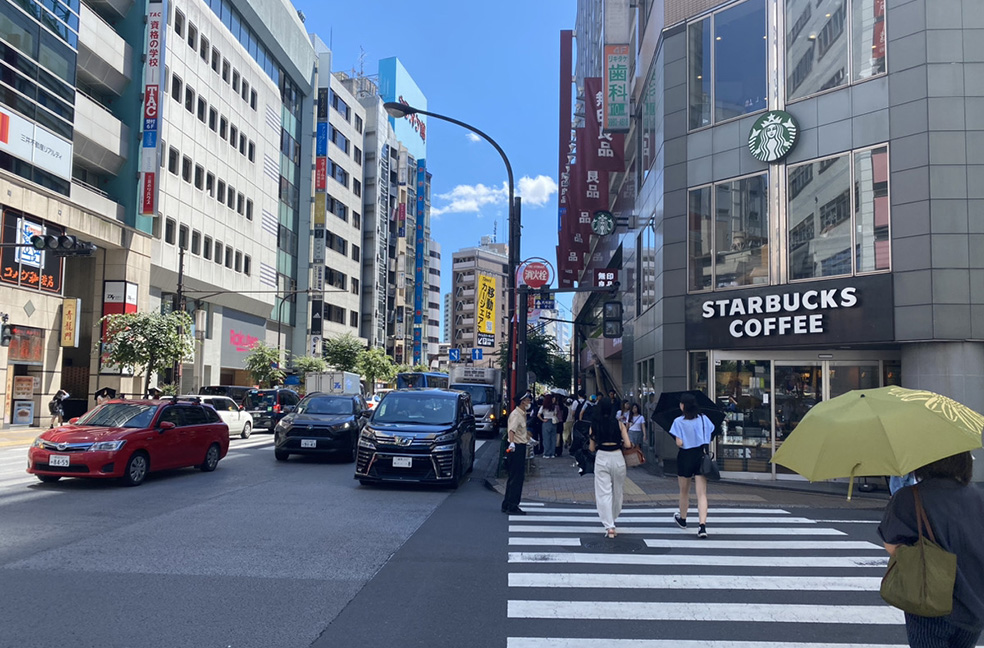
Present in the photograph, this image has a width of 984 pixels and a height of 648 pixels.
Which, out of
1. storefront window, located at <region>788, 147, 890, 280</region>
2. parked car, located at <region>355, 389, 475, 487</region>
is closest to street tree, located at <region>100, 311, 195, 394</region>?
parked car, located at <region>355, 389, 475, 487</region>

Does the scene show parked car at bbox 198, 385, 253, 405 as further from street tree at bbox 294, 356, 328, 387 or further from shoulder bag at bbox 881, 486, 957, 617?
shoulder bag at bbox 881, 486, 957, 617

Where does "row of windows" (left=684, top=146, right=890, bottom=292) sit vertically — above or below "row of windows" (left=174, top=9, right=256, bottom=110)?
below

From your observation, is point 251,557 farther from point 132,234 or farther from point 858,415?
point 132,234

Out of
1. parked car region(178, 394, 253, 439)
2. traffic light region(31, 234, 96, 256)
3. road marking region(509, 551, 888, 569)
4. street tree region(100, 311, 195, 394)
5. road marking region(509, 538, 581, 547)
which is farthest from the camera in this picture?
street tree region(100, 311, 195, 394)

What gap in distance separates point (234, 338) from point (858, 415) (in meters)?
46.2

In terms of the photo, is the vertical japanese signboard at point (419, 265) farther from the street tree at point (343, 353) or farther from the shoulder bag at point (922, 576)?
the shoulder bag at point (922, 576)

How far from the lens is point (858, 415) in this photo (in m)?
3.72

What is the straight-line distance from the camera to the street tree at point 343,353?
5831cm

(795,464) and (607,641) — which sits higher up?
(795,464)

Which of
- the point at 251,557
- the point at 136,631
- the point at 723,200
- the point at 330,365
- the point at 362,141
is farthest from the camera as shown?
the point at 362,141

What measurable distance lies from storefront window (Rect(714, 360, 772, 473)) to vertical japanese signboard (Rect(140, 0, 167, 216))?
1121 inches

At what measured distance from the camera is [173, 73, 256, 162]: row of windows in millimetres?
38219

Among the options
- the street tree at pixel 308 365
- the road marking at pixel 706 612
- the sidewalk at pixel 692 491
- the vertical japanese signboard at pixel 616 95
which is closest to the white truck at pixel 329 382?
the street tree at pixel 308 365

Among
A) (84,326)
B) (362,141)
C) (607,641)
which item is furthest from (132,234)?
(362,141)
